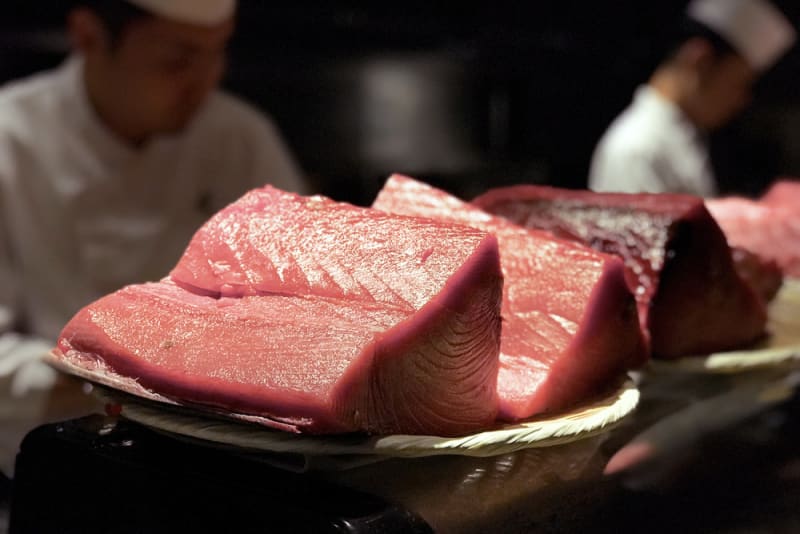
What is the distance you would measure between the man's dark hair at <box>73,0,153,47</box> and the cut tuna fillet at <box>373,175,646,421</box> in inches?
56.9

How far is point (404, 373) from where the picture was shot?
0.88m

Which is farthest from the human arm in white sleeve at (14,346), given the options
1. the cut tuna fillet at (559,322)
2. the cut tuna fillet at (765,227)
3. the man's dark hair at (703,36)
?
the man's dark hair at (703,36)

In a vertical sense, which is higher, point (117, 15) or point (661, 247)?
point (117, 15)

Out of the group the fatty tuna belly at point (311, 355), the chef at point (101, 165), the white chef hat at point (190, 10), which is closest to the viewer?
the fatty tuna belly at point (311, 355)

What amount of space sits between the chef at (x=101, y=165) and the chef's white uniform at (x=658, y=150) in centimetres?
109

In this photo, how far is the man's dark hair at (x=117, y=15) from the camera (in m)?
2.30

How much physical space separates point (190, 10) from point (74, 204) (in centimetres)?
67

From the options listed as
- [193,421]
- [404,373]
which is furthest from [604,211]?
[193,421]

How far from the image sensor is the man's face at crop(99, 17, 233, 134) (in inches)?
90.4

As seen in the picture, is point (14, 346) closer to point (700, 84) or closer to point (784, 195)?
point (784, 195)

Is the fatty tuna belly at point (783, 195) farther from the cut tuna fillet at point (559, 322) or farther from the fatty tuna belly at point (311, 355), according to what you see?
the fatty tuna belly at point (311, 355)

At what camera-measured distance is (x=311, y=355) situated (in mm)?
859

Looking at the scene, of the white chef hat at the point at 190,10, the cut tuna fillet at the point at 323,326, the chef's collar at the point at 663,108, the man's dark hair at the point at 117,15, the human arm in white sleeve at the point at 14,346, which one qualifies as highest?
the white chef hat at the point at 190,10

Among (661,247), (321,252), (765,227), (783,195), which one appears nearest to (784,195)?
(783,195)
